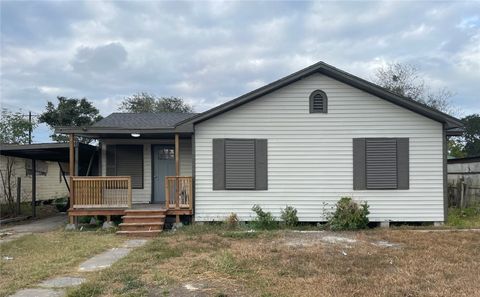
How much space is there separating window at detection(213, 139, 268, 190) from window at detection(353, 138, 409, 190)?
7.78 ft

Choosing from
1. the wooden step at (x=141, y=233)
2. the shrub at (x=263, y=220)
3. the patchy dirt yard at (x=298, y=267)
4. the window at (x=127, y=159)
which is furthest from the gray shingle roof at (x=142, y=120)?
the patchy dirt yard at (x=298, y=267)

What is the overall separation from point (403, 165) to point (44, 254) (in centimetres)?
854

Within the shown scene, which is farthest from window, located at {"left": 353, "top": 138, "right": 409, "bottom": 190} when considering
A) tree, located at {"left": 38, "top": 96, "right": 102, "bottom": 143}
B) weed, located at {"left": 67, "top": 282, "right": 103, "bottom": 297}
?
tree, located at {"left": 38, "top": 96, "right": 102, "bottom": 143}

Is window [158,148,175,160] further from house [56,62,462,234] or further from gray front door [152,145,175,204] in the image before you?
house [56,62,462,234]

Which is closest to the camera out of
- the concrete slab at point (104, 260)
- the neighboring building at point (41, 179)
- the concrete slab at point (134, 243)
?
the concrete slab at point (104, 260)

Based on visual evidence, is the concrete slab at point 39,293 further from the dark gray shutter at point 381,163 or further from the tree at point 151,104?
the tree at point 151,104

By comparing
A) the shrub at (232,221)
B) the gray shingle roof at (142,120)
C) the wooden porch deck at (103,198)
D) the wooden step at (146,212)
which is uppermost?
the gray shingle roof at (142,120)

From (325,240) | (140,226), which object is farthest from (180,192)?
(325,240)

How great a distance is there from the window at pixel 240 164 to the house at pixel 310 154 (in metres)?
0.03

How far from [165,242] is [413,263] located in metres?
4.85

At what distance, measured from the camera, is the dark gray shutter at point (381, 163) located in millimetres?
11977

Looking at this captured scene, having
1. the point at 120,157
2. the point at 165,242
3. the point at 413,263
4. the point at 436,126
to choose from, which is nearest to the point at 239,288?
the point at 413,263

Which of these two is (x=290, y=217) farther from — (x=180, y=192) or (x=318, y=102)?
(x=318, y=102)

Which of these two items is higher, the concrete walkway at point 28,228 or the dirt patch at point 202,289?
the dirt patch at point 202,289
